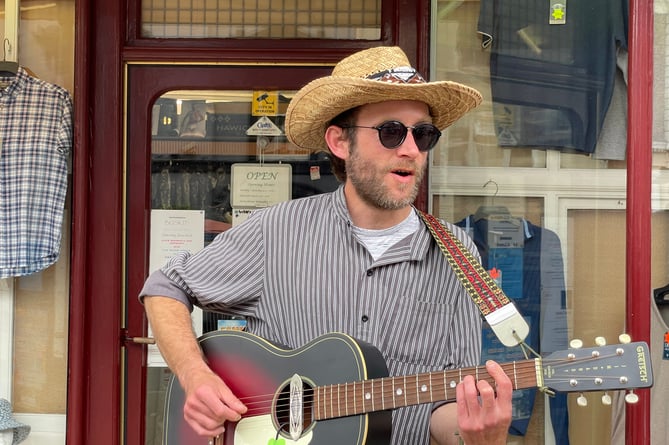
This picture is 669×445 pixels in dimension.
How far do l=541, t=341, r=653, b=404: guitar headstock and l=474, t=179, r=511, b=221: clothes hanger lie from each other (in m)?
1.65

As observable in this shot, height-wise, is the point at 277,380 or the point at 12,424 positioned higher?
the point at 277,380

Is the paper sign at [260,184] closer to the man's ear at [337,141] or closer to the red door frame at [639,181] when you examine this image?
the man's ear at [337,141]

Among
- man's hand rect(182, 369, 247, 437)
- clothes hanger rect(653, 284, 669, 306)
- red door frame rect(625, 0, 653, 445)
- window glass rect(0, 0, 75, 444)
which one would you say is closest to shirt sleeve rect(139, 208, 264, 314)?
man's hand rect(182, 369, 247, 437)

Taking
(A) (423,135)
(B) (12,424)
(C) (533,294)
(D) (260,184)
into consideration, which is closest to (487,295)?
(A) (423,135)

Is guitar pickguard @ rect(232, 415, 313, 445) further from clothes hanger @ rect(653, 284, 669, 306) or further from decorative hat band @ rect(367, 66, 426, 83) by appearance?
clothes hanger @ rect(653, 284, 669, 306)

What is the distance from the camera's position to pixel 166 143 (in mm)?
3789

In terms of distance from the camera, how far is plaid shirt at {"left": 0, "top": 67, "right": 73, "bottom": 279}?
3660 millimetres

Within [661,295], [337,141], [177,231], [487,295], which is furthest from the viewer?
[177,231]

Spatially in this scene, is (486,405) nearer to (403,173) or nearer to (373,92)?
(403,173)

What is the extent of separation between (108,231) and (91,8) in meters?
0.94

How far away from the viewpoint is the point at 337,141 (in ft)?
8.13

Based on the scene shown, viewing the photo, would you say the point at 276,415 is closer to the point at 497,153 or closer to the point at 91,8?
the point at 497,153

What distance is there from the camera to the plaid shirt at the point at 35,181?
366 cm

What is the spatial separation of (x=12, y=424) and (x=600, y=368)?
273cm
